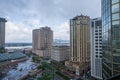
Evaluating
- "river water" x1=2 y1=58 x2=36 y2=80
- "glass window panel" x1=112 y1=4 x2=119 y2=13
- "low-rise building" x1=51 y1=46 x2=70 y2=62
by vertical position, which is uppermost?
"glass window panel" x1=112 y1=4 x2=119 y2=13

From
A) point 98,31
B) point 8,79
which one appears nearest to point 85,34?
point 98,31

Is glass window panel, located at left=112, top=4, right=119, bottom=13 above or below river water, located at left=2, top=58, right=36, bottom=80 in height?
above

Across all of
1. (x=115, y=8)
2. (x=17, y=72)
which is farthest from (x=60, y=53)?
(x=115, y=8)

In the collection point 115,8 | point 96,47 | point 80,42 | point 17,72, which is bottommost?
point 17,72

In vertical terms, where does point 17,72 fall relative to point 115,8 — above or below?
below

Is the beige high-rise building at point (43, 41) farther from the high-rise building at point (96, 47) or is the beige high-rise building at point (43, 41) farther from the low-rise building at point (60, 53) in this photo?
the high-rise building at point (96, 47)

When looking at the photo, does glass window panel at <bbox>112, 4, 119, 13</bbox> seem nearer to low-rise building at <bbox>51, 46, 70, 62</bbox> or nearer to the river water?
the river water

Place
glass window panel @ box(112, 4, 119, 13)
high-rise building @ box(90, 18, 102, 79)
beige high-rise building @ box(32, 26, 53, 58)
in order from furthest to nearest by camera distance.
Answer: beige high-rise building @ box(32, 26, 53, 58), high-rise building @ box(90, 18, 102, 79), glass window panel @ box(112, 4, 119, 13)

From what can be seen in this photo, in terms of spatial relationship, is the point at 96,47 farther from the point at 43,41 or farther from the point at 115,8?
the point at 43,41

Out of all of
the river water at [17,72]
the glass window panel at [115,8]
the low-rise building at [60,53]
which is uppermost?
the glass window panel at [115,8]

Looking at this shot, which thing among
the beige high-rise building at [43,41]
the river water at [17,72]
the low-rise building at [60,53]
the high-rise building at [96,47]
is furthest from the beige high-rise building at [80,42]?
the beige high-rise building at [43,41]

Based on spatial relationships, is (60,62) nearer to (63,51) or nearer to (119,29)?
(63,51)

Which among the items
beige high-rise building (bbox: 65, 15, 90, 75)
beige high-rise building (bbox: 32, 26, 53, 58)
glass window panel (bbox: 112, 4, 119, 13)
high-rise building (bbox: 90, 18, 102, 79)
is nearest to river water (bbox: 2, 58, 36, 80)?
beige high-rise building (bbox: 65, 15, 90, 75)

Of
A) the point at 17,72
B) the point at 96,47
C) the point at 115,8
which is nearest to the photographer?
the point at 115,8
